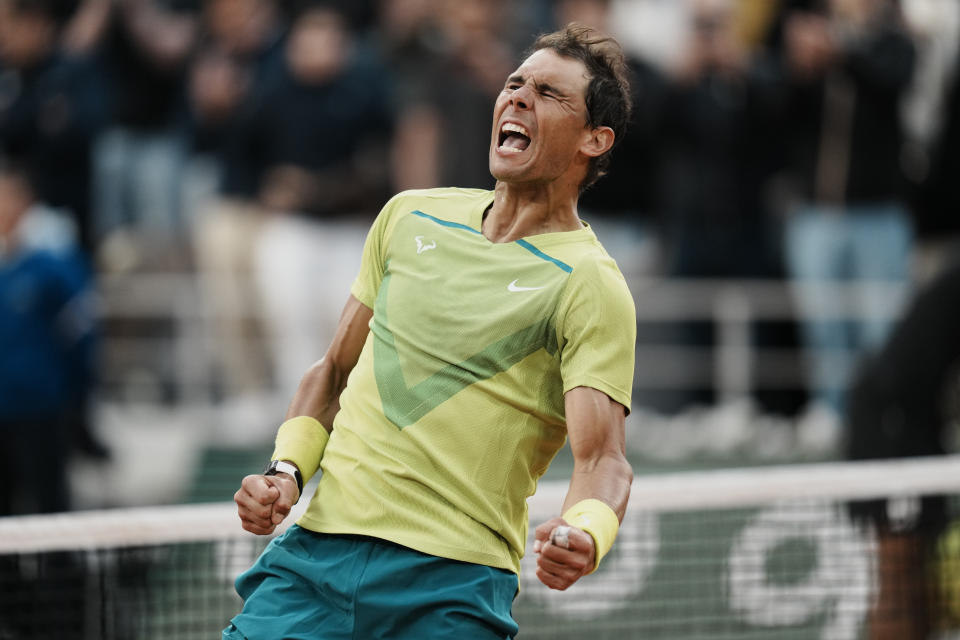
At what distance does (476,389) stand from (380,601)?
1.85ft

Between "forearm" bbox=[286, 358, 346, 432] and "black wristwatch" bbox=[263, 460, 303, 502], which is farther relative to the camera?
"forearm" bbox=[286, 358, 346, 432]

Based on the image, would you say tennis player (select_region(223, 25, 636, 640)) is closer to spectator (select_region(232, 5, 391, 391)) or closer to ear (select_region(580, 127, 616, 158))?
→ ear (select_region(580, 127, 616, 158))

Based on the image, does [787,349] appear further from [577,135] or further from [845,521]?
[577,135]

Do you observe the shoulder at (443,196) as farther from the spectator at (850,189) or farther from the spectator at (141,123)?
the spectator at (141,123)

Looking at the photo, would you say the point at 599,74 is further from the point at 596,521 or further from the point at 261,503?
the point at 261,503

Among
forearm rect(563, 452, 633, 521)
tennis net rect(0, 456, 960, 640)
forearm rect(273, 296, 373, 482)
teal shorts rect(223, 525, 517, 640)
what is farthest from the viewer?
tennis net rect(0, 456, 960, 640)

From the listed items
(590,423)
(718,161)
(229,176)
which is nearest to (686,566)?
(718,161)

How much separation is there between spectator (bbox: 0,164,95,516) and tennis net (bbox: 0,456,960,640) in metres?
1.77

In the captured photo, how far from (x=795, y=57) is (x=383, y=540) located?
755 cm

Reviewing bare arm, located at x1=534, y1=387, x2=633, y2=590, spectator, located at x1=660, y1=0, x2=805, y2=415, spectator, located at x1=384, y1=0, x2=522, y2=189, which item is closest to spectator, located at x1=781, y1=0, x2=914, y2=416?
spectator, located at x1=660, y1=0, x2=805, y2=415

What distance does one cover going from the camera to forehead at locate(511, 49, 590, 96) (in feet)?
12.5

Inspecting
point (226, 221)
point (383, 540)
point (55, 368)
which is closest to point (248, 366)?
point (226, 221)

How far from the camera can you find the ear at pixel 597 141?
3844mm

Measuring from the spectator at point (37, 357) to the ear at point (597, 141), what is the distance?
6.64m
